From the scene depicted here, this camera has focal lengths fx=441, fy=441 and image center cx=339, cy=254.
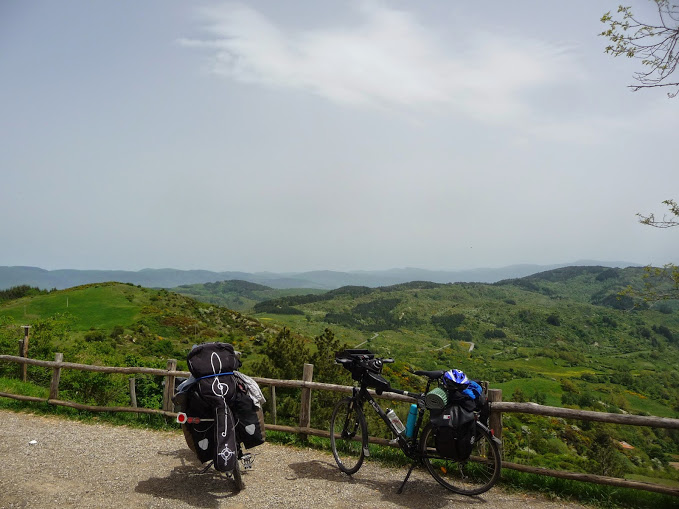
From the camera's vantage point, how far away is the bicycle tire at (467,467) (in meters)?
5.62

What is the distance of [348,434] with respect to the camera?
22.8 ft

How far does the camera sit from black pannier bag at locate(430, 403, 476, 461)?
5.44 meters

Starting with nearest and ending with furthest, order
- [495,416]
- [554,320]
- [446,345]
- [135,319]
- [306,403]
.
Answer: [495,416]
[306,403]
[135,319]
[446,345]
[554,320]

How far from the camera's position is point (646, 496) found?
576 centimetres

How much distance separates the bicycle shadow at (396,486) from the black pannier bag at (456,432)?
0.66m

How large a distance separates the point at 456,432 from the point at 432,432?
52 centimetres

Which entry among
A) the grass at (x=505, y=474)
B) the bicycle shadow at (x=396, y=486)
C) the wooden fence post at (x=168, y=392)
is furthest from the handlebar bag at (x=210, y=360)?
the wooden fence post at (x=168, y=392)

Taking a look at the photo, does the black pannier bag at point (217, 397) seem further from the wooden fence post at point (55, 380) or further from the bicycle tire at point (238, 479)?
the wooden fence post at point (55, 380)

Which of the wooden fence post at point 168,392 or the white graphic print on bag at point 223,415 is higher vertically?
the white graphic print on bag at point 223,415

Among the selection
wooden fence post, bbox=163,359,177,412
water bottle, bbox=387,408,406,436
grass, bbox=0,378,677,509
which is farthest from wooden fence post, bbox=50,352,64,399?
water bottle, bbox=387,408,406,436

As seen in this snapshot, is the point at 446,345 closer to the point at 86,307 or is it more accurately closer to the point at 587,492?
the point at 86,307

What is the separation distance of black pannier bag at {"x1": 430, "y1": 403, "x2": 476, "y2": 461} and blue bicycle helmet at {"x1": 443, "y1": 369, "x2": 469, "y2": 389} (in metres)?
0.25

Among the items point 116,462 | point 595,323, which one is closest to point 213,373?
point 116,462

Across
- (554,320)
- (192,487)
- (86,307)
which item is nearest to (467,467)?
(192,487)
